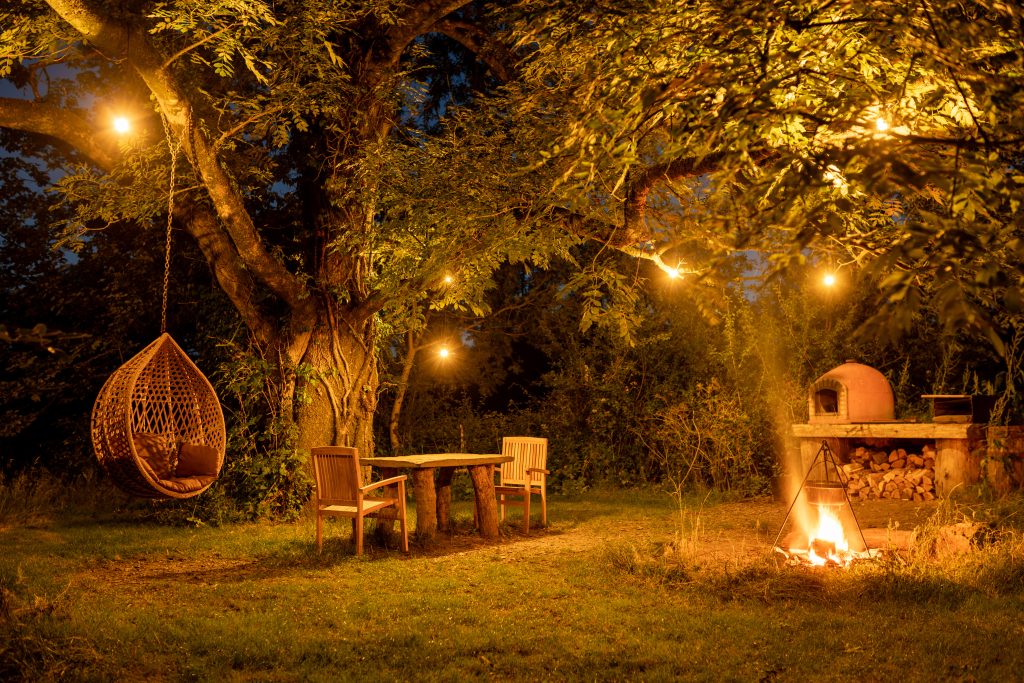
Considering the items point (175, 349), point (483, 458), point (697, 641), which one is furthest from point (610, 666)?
point (175, 349)

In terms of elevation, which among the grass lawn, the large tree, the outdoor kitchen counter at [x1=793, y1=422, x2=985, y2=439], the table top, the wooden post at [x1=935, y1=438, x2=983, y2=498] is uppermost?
the large tree

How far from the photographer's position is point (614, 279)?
6906mm

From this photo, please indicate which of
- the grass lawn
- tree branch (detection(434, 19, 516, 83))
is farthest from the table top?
tree branch (detection(434, 19, 516, 83))

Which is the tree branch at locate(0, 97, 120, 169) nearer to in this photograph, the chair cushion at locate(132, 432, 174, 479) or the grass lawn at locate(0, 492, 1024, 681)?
the chair cushion at locate(132, 432, 174, 479)

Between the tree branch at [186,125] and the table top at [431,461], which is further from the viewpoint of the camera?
the table top at [431,461]

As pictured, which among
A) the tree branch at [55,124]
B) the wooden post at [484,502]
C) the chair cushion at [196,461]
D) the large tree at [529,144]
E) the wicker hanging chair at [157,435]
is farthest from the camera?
the wooden post at [484,502]

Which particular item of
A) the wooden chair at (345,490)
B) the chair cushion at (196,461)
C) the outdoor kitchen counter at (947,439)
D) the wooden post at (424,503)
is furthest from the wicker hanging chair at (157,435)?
the outdoor kitchen counter at (947,439)

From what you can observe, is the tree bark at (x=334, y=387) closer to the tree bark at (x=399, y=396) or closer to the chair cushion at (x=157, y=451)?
the chair cushion at (x=157, y=451)

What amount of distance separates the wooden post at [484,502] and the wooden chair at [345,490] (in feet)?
3.25

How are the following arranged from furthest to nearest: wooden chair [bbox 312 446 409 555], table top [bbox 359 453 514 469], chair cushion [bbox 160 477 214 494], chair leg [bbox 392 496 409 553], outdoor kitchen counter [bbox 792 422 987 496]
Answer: outdoor kitchen counter [bbox 792 422 987 496] → table top [bbox 359 453 514 469] → chair leg [bbox 392 496 409 553] → wooden chair [bbox 312 446 409 555] → chair cushion [bbox 160 477 214 494]

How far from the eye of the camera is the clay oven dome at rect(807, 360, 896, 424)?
10.0m

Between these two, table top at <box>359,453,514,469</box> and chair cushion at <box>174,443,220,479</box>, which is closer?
table top at <box>359,453,514,469</box>

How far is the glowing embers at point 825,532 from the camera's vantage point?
6.09 meters

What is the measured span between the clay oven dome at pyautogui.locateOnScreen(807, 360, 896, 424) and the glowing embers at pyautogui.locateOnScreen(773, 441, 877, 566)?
386 cm
